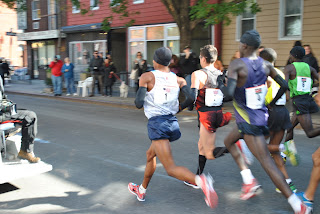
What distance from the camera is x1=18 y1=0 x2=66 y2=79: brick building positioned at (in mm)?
26078

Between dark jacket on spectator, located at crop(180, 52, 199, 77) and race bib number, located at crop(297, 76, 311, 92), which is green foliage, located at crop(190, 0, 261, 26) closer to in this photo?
dark jacket on spectator, located at crop(180, 52, 199, 77)

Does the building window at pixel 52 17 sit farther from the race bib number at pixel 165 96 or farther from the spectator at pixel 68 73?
the race bib number at pixel 165 96

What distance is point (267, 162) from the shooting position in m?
3.82

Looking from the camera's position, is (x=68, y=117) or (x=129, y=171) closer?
(x=129, y=171)

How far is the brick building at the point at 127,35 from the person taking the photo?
1781 centimetres

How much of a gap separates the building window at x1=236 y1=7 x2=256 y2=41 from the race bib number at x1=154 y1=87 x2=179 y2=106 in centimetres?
1153

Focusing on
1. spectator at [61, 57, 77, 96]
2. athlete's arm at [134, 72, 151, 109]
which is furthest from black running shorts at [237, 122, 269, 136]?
spectator at [61, 57, 77, 96]

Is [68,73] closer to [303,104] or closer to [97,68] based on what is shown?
[97,68]

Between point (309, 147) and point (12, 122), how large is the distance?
5486mm

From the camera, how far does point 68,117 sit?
444 inches

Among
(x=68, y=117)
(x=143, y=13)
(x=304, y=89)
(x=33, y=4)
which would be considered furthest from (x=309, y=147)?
(x=33, y=4)

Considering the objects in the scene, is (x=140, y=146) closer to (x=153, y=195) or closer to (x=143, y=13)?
(x=153, y=195)

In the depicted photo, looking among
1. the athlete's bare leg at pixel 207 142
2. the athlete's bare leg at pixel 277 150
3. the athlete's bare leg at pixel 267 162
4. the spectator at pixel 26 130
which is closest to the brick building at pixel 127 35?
the spectator at pixel 26 130

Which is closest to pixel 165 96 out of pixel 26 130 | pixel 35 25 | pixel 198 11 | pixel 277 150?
pixel 277 150
